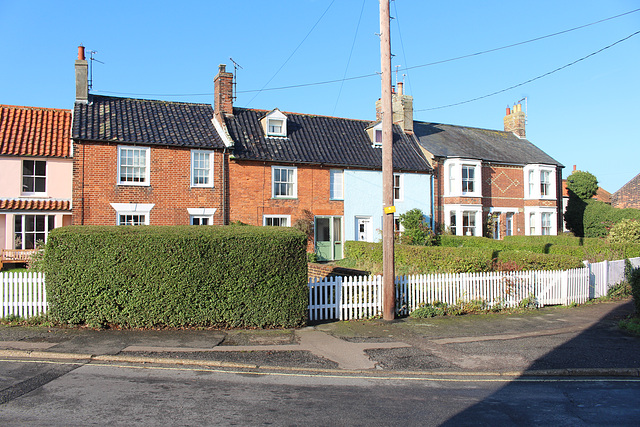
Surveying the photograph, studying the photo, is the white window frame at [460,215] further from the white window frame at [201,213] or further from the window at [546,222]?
the white window frame at [201,213]

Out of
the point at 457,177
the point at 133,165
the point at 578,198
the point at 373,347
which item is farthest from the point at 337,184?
the point at 578,198

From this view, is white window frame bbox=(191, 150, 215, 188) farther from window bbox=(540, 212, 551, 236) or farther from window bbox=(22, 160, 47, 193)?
window bbox=(540, 212, 551, 236)

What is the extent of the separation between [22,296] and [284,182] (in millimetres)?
14824

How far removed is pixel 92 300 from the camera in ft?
34.6

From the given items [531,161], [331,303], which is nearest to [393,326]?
[331,303]

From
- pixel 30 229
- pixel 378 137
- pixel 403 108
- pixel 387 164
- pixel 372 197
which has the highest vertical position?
pixel 403 108

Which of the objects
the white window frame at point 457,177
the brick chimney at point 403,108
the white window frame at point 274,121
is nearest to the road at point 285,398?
the white window frame at point 274,121

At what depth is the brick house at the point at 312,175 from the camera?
78.5 feet

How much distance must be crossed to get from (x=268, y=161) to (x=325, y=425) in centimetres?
1939

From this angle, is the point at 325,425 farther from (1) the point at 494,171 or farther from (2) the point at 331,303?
(1) the point at 494,171

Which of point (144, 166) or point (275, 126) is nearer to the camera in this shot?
point (144, 166)

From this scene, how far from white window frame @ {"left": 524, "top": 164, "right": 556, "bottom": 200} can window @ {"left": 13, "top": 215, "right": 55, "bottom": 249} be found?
2910 centimetres

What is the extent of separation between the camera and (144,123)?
2303 cm

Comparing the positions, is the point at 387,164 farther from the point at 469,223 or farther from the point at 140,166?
the point at 469,223
